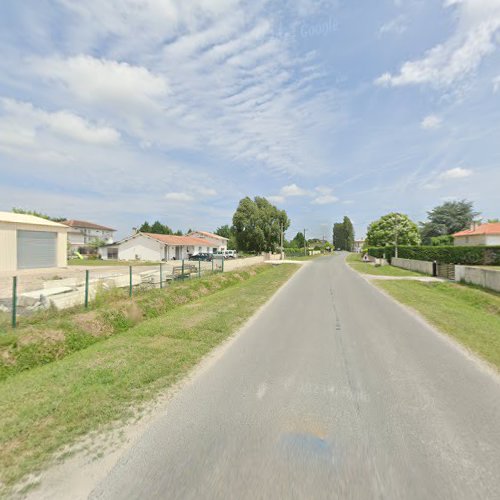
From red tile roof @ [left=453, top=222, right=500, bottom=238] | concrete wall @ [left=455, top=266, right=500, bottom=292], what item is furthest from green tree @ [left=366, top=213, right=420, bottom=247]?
concrete wall @ [left=455, top=266, right=500, bottom=292]

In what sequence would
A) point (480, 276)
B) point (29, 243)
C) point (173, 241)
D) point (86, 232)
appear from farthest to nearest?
point (86, 232)
point (173, 241)
point (29, 243)
point (480, 276)

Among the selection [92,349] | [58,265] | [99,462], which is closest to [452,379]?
[99,462]

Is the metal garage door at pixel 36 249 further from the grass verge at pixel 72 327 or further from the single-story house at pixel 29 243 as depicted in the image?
the grass verge at pixel 72 327

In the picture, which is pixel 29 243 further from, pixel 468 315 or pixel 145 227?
pixel 145 227

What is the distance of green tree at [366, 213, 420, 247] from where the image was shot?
187 feet

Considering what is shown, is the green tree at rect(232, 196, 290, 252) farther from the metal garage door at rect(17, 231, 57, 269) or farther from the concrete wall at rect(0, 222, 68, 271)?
the concrete wall at rect(0, 222, 68, 271)

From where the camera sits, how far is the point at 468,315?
998 cm

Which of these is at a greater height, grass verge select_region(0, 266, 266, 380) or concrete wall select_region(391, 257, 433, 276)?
concrete wall select_region(391, 257, 433, 276)

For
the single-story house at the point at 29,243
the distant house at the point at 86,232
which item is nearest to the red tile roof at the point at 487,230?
the single-story house at the point at 29,243

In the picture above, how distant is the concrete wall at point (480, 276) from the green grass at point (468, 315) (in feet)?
1.59

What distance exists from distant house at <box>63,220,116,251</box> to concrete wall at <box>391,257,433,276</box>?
6505 centimetres

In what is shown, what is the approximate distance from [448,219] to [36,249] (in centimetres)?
6752

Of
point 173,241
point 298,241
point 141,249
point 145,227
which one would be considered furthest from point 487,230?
point 145,227

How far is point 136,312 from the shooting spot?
A: 891 centimetres
